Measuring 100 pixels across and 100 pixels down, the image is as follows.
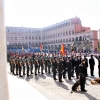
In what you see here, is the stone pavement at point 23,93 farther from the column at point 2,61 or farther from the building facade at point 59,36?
the building facade at point 59,36

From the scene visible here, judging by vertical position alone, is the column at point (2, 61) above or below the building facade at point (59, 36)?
below

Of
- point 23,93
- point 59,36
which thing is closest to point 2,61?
point 23,93

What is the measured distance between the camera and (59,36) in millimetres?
60375

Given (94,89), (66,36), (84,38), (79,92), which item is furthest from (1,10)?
(66,36)

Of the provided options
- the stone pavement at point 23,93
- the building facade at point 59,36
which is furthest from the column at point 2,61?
the building facade at point 59,36

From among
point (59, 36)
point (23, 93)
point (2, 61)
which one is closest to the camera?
point (2, 61)

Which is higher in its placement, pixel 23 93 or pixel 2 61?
pixel 2 61

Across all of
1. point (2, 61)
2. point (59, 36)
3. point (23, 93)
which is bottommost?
point (23, 93)

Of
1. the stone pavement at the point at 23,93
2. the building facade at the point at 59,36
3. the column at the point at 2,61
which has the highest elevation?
the building facade at the point at 59,36

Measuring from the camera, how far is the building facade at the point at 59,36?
44.6m

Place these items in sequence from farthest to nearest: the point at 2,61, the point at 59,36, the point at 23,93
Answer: the point at 59,36 < the point at 23,93 < the point at 2,61

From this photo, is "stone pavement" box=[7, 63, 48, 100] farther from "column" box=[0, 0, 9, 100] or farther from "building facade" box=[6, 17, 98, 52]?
"building facade" box=[6, 17, 98, 52]

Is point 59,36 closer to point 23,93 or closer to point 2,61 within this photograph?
point 23,93

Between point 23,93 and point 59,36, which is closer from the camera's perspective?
point 23,93
